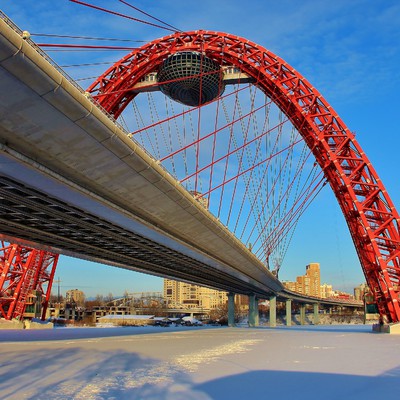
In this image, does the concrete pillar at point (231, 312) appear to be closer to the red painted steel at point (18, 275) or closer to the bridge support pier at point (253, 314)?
the bridge support pier at point (253, 314)

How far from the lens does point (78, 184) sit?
→ 21406 mm

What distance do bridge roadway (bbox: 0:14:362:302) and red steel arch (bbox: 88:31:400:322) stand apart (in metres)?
11.8

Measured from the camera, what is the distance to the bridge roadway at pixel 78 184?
14.4 m

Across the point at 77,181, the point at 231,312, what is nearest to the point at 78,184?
the point at 77,181

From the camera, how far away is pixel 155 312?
179500 millimetres

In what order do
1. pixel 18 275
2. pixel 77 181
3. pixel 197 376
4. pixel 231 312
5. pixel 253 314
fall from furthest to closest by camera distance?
pixel 231 312 < pixel 253 314 < pixel 18 275 < pixel 77 181 < pixel 197 376

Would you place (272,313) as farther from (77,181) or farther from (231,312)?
(77,181)

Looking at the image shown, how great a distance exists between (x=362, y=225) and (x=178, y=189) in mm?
22417

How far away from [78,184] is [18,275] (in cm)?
4309

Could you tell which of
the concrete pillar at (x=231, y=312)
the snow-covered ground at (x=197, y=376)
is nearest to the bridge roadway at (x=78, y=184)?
the snow-covered ground at (x=197, y=376)

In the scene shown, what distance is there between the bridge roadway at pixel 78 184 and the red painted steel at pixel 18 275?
61.9 feet

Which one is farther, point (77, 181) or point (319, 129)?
point (319, 129)

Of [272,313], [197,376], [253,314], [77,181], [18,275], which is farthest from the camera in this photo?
[272,313]

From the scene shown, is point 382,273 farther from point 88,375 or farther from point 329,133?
point 88,375
